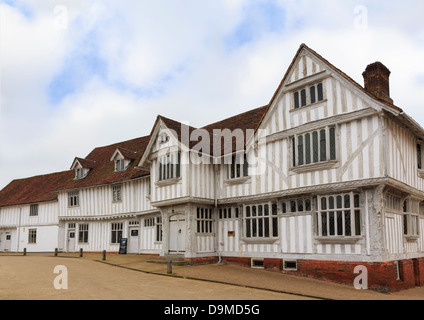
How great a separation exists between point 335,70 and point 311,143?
317cm

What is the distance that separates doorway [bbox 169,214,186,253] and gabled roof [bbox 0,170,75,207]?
1532 centimetres

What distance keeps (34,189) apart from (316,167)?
31.1 metres

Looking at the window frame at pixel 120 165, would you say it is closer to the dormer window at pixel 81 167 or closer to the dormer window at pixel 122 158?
the dormer window at pixel 122 158

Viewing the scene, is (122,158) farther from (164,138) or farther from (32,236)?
(32,236)

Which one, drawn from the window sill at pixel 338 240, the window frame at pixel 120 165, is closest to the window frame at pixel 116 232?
the window frame at pixel 120 165

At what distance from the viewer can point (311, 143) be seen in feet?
55.9

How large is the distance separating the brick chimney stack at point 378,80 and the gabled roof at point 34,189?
1002 inches

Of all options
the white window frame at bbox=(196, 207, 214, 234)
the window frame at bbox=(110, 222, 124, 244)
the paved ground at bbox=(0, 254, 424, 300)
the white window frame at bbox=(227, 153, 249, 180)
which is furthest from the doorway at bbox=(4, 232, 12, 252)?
the white window frame at bbox=(227, 153, 249, 180)

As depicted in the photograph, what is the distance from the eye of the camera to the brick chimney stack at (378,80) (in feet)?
57.3

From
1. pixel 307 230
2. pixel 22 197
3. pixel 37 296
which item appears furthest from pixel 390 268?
pixel 22 197

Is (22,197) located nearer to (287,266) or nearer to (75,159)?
(75,159)

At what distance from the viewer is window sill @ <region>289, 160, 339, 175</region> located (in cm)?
1609

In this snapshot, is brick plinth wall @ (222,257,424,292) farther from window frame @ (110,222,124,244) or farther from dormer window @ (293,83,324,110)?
window frame @ (110,222,124,244)

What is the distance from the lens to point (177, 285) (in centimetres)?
1436
